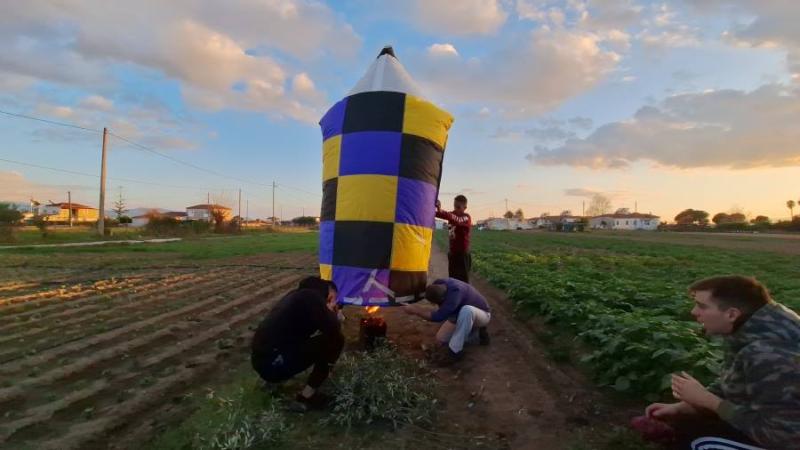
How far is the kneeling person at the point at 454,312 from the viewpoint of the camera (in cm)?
641

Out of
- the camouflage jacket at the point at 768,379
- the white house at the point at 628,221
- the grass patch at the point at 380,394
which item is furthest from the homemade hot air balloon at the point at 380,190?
the white house at the point at 628,221

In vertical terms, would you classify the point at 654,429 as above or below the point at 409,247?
below

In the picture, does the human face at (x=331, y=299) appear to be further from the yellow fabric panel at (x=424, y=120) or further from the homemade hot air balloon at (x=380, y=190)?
the yellow fabric panel at (x=424, y=120)

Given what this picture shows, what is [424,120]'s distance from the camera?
21.0 feet

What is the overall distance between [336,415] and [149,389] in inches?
92.4

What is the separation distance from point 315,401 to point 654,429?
3.04 metres

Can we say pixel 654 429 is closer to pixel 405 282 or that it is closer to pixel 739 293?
pixel 739 293

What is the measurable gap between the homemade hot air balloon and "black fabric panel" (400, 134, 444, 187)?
1 cm

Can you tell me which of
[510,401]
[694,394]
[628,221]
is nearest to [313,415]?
[510,401]

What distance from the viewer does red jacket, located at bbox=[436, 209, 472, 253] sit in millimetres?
8094

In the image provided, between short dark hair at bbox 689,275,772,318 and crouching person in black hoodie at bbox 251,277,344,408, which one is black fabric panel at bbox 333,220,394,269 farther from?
short dark hair at bbox 689,275,772,318

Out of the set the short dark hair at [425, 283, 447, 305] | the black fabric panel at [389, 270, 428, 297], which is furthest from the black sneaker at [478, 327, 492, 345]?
the black fabric panel at [389, 270, 428, 297]

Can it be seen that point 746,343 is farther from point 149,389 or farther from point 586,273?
point 586,273

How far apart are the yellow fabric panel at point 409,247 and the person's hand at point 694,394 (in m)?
3.48
